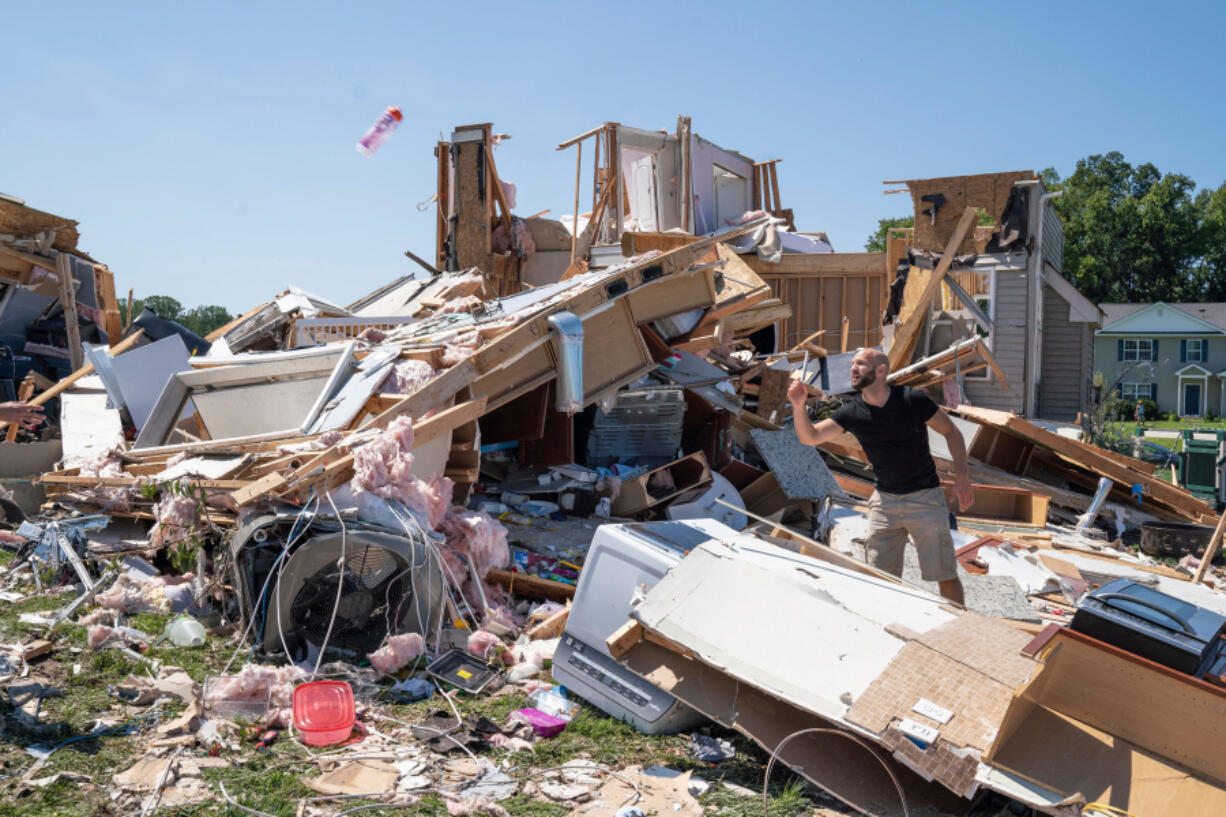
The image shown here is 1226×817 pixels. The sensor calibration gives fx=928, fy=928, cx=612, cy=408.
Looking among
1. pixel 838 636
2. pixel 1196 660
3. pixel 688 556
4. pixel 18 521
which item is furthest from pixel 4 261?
pixel 1196 660

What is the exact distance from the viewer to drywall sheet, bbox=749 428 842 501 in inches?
320

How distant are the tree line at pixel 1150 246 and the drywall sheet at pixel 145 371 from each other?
1828 inches

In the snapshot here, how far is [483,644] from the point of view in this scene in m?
4.97

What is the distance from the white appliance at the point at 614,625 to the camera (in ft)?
13.4

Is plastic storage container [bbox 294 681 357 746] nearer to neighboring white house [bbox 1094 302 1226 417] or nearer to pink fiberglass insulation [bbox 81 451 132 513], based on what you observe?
pink fiberglass insulation [bbox 81 451 132 513]

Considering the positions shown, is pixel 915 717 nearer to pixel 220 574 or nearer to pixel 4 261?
pixel 220 574

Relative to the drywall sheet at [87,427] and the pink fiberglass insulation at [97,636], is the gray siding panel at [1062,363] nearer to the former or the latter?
the drywall sheet at [87,427]

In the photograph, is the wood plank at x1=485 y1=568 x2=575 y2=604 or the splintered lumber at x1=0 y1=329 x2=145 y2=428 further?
the splintered lumber at x1=0 y1=329 x2=145 y2=428

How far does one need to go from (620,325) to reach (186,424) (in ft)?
11.6

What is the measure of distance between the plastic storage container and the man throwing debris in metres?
2.61

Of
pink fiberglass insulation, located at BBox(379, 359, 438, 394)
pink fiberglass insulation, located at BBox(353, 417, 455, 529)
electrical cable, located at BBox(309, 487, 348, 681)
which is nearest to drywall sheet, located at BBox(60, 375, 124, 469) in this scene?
pink fiberglass insulation, located at BBox(379, 359, 438, 394)

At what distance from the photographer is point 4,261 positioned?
1153 cm

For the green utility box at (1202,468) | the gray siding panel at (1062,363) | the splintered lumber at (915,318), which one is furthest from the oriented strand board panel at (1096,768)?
the gray siding panel at (1062,363)

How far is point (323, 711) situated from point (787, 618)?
2.02m
